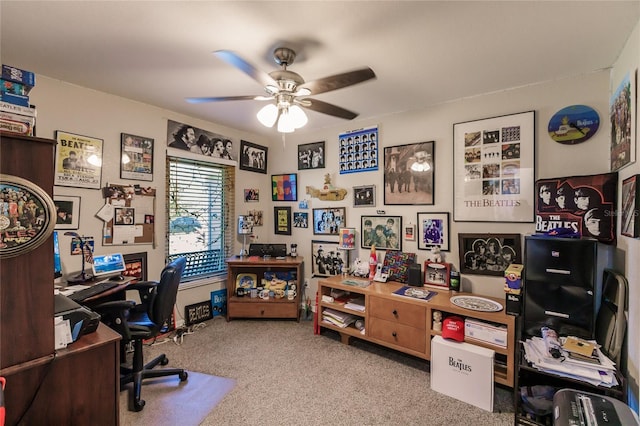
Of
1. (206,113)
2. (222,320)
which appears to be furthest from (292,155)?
(222,320)

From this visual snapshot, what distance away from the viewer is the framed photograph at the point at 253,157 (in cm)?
369

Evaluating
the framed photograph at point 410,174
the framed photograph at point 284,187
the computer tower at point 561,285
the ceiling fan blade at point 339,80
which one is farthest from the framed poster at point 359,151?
the computer tower at point 561,285

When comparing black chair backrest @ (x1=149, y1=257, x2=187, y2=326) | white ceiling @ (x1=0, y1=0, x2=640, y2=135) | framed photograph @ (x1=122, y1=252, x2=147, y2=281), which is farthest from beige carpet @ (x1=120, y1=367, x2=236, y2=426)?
white ceiling @ (x1=0, y1=0, x2=640, y2=135)

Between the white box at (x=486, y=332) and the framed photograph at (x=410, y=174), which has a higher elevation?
the framed photograph at (x=410, y=174)

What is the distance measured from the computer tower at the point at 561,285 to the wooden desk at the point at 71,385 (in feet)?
7.77

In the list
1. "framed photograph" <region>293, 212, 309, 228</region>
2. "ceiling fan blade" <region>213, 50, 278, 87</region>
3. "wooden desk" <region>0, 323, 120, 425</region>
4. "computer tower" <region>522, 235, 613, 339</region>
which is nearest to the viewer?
"wooden desk" <region>0, 323, 120, 425</region>

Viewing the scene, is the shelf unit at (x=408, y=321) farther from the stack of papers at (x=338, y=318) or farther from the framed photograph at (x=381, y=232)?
the framed photograph at (x=381, y=232)

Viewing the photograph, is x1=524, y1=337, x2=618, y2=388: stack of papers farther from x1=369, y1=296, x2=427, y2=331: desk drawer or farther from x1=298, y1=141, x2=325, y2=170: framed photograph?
x1=298, y1=141, x2=325, y2=170: framed photograph

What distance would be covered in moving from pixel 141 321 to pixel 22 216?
4.69 ft

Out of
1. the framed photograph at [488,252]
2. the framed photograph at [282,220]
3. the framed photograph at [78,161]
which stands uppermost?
the framed photograph at [78,161]

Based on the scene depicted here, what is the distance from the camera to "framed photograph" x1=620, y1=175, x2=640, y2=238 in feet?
4.82

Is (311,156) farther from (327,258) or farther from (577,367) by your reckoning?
(577,367)

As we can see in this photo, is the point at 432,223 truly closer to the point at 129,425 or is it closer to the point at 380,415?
the point at 380,415

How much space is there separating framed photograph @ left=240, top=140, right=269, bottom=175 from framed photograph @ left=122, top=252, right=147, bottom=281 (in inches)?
60.9
